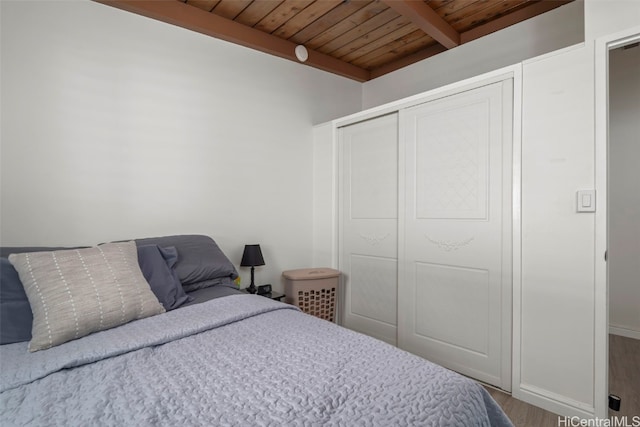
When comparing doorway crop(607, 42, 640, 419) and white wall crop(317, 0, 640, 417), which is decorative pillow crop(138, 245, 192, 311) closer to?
white wall crop(317, 0, 640, 417)

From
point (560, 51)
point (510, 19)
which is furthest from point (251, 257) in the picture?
point (510, 19)

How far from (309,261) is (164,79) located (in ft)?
6.43

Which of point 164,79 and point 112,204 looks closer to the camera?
point 112,204

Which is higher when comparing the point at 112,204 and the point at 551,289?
the point at 112,204

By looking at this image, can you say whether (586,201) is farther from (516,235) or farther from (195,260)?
(195,260)

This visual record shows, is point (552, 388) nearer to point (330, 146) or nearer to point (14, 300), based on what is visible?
point (330, 146)

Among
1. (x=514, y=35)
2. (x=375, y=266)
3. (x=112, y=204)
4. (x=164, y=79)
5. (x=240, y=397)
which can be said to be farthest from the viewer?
(x=375, y=266)

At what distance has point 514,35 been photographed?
102 inches

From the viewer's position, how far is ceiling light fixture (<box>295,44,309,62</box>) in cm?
305

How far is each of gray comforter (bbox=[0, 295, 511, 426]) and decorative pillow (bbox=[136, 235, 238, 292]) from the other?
2.11ft

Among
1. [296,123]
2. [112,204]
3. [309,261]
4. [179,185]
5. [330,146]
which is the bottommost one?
[309,261]

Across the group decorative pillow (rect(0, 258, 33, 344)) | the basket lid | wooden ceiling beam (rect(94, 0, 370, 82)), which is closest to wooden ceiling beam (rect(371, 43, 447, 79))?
wooden ceiling beam (rect(94, 0, 370, 82))

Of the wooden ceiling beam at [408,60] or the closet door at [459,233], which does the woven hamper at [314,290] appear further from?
the wooden ceiling beam at [408,60]

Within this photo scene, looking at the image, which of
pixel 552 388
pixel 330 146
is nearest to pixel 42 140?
pixel 330 146
